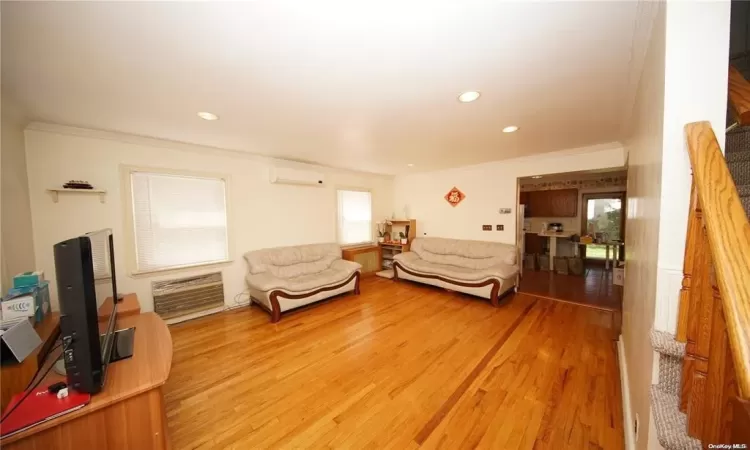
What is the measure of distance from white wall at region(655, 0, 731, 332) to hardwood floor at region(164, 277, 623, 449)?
124 centimetres

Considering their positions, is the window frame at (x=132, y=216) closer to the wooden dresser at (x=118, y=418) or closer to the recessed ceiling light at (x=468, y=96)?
the wooden dresser at (x=118, y=418)

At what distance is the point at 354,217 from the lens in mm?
5348

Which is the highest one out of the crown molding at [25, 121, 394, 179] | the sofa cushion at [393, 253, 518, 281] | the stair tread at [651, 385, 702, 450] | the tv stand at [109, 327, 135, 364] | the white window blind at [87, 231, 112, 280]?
the crown molding at [25, 121, 394, 179]

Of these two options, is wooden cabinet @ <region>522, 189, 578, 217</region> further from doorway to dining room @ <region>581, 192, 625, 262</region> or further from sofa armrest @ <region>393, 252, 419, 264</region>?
sofa armrest @ <region>393, 252, 419, 264</region>

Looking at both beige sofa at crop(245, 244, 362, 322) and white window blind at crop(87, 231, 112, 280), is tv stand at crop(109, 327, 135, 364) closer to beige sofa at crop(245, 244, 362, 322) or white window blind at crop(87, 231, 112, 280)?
white window blind at crop(87, 231, 112, 280)

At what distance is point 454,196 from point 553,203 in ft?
11.2

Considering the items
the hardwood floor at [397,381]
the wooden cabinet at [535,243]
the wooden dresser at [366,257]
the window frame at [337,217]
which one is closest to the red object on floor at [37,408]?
the hardwood floor at [397,381]

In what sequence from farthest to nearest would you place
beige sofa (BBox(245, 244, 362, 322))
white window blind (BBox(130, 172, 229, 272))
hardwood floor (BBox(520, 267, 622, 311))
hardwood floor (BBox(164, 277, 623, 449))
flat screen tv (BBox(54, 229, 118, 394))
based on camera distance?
hardwood floor (BBox(520, 267, 622, 311)) → beige sofa (BBox(245, 244, 362, 322)) → white window blind (BBox(130, 172, 229, 272)) → hardwood floor (BBox(164, 277, 623, 449)) → flat screen tv (BBox(54, 229, 118, 394))

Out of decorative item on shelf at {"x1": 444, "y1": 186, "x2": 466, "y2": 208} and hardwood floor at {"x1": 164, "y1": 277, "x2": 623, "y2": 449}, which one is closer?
hardwood floor at {"x1": 164, "y1": 277, "x2": 623, "y2": 449}

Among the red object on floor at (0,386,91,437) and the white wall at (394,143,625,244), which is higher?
the white wall at (394,143,625,244)

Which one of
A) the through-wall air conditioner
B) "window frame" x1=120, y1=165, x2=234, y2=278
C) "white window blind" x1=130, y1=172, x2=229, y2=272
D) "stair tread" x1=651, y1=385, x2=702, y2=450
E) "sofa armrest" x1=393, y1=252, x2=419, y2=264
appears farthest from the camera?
"sofa armrest" x1=393, y1=252, x2=419, y2=264

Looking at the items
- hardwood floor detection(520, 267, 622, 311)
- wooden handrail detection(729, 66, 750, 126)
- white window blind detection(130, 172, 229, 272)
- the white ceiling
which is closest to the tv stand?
white window blind detection(130, 172, 229, 272)

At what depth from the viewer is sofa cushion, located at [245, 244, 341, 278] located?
3.71 meters

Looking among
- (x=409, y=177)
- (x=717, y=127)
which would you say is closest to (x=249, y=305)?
(x=409, y=177)
